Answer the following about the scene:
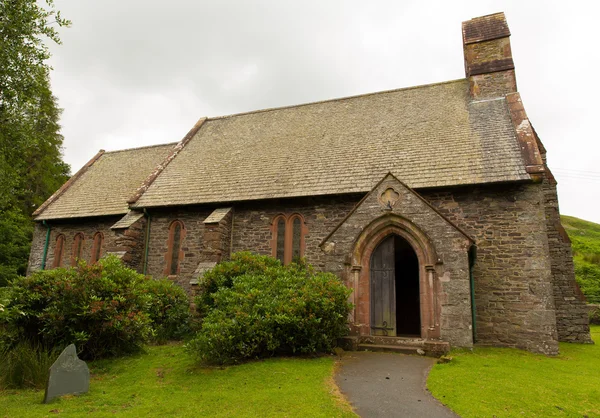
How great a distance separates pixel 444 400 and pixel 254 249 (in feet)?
34.6

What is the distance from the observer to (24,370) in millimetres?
8625

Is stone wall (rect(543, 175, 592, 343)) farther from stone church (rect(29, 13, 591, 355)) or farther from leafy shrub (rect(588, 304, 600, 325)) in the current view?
leafy shrub (rect(588, 304, 600, 325))

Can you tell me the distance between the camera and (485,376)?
8.49 meters

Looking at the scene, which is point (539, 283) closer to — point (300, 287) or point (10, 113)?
point (300, 287)

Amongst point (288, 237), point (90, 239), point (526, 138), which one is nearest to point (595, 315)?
point (526, 138)

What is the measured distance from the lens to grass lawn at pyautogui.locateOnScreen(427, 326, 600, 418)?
6.73m

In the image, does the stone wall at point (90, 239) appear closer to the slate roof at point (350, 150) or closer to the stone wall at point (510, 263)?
the slate roof at point (350, 150)

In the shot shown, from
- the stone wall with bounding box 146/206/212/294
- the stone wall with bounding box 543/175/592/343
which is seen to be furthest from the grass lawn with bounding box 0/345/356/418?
the stone wall with bounding box 543/175/592/343

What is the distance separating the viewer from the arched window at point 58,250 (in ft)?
68.0

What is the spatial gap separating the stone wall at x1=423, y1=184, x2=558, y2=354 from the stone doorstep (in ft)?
9.73

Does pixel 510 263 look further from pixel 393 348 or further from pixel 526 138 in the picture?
pixel 393 348

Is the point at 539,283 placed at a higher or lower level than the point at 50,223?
lower

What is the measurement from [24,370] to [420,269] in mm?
10010

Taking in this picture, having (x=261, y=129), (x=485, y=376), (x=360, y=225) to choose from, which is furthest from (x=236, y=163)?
(x=485, y=376)
